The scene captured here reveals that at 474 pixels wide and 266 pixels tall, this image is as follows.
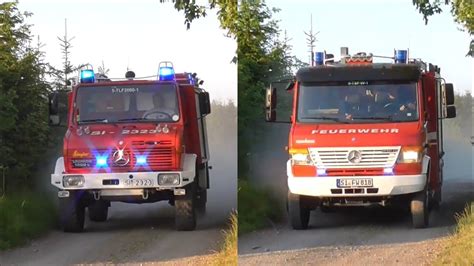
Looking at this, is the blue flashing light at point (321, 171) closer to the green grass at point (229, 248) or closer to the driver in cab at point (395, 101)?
the driver in cab at point (395, 101)

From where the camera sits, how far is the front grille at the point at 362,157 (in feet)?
20.2

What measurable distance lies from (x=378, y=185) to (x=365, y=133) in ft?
1.36

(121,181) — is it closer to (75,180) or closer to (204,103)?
(75,180)

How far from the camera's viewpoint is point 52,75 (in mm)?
7035

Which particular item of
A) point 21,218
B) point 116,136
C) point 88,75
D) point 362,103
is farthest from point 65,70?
point 362,103

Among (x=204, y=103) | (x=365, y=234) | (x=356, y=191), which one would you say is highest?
(x=204, y=103)

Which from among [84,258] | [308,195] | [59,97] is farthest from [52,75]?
[308,195]

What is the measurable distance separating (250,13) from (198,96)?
3.19ft

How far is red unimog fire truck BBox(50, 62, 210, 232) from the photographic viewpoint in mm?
6758

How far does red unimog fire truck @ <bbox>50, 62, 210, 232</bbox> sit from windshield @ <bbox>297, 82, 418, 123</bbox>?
44.6 inches

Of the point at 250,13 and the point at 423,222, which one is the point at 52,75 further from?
the point at 423,222

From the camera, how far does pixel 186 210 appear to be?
696cm

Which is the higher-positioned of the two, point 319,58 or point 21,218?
point 319,58

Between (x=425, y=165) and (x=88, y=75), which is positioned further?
(x=88, y=75)
